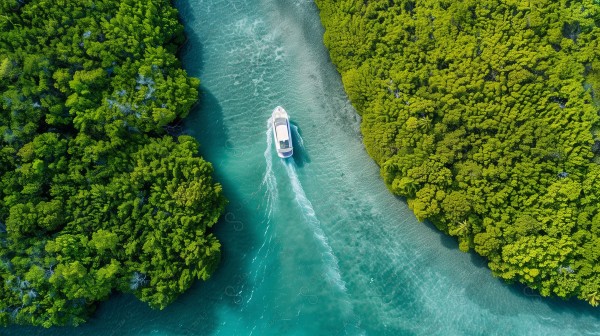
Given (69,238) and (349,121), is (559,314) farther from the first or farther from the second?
(69,238)

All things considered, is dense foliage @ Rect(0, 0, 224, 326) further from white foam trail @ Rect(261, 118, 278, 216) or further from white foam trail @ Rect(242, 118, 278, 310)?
white foam trail @ Rect(261, 118, 278, 216)

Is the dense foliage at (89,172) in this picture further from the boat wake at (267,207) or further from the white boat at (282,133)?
the white boat at (282,133)

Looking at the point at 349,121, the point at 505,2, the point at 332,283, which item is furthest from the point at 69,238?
the point at 505,2

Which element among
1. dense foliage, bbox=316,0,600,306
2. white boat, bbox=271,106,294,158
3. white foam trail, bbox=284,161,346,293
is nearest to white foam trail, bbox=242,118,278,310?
white boat, bbox=271,106,294,158

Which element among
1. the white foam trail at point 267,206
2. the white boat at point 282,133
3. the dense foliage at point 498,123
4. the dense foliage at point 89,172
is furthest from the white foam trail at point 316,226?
the dense foliage at point 498,123

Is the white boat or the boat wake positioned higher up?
the white boat

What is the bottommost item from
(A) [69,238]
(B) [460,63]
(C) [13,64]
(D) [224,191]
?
(D) [224,191]
